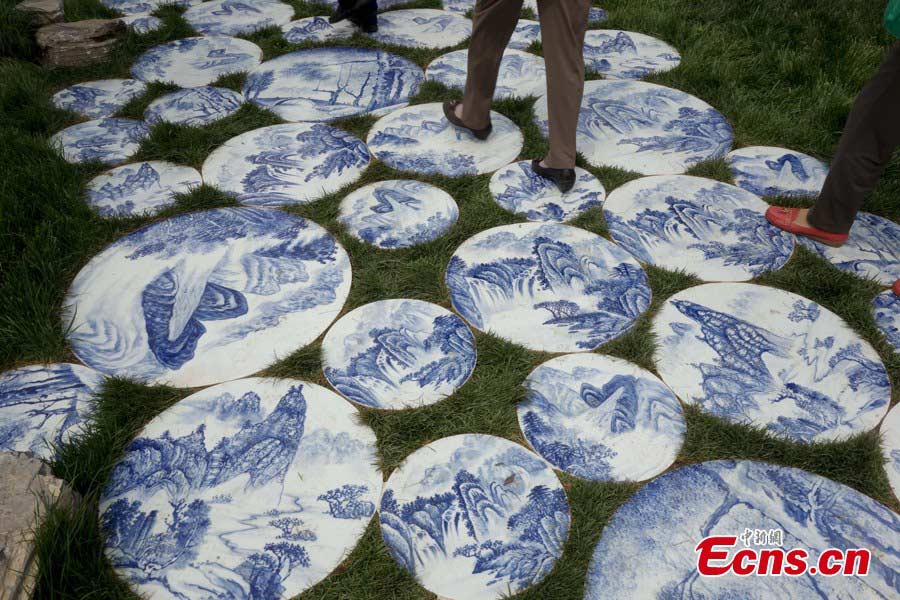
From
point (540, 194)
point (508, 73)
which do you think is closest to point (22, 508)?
point (540, 194)

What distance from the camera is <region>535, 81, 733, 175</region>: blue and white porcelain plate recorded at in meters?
2.23

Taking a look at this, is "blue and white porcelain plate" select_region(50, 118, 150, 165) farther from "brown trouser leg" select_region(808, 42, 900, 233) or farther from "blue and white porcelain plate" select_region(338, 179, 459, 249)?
"brown trouser leg" select_region(808, 42, 900, 233)

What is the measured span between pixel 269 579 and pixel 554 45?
164cm

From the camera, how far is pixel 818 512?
4.09ft

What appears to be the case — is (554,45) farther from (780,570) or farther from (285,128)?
(780,570)

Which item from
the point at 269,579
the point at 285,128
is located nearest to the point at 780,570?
the point at 269,579

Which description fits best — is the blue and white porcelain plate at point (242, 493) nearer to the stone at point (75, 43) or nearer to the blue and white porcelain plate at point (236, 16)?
the stone at point (75, 43)

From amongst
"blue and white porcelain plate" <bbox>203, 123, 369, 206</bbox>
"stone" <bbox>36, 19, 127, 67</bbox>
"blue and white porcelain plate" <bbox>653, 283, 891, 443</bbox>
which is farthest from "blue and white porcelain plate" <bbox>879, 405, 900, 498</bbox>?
"stone" <bbox>36, 19, 127, 67</bbox>

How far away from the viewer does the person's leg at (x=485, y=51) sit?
196 cm

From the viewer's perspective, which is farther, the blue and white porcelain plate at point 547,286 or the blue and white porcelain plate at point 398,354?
the blue and white porcelain plate at point 547,286

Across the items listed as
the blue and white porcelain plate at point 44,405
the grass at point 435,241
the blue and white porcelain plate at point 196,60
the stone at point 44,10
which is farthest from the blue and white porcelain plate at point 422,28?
the blue and white porcelain plate at point 44,405

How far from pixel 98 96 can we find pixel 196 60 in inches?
19.2

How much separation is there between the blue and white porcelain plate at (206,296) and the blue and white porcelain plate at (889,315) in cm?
150

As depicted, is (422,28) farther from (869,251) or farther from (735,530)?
(735,530)
